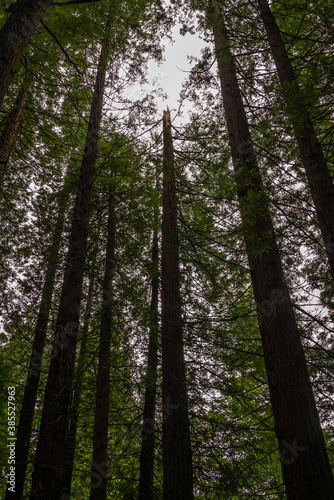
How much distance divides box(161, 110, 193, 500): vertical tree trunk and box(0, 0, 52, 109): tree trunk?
4.30 metres

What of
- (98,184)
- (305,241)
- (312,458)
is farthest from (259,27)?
(312,458)

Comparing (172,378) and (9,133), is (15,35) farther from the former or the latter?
(172,378)

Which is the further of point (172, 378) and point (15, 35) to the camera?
point (172, 378)

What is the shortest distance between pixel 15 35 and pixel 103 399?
23.0ft

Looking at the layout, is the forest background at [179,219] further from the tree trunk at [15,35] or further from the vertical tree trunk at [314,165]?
the tree trunk at [15,35]

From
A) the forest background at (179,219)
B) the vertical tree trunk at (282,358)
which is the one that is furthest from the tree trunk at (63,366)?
the vertical tree trunk at (282,358)

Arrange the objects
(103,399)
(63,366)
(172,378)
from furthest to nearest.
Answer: (103,399)
(172,378)
(63,366)

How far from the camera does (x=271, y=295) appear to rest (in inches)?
156

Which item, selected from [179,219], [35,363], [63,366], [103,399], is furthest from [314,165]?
[35,363]

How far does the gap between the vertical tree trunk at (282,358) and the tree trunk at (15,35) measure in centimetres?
323

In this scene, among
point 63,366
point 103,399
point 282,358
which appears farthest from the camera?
point 103,399

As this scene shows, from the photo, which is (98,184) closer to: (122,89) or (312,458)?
(122,89)

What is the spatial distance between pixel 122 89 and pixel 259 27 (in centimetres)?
345

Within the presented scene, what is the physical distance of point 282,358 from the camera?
11.9 feet
